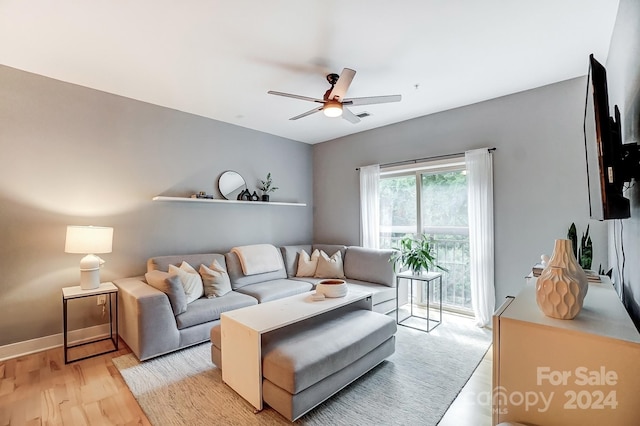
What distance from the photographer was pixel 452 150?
12.4ft

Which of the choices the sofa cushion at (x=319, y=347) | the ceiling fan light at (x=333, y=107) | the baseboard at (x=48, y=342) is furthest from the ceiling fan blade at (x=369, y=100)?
the baseboard at (x=48, y=342)

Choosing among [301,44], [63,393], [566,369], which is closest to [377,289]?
[566,369]

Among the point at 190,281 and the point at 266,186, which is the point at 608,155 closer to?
the point at 190,281

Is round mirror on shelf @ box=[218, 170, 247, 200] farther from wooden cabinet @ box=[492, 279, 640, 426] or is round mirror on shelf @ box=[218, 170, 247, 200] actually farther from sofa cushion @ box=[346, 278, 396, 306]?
wooden cabinet @ box=[492, 279, 640, 426]

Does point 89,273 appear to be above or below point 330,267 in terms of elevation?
above

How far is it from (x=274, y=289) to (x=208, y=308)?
0.84m

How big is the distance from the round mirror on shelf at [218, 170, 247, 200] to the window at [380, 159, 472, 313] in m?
2.21

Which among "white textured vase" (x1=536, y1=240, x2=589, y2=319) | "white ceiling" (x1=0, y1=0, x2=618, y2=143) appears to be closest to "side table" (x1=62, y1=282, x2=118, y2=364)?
"white ceiling" (x1=0, y1=0, x2=618, y2=143)

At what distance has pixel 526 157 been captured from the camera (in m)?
3.22

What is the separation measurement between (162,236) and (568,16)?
173 inches

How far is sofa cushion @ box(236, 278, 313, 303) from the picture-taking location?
3406 millimetres

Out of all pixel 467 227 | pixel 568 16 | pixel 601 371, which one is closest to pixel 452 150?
pixel 467 227

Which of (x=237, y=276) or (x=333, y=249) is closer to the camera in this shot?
(x=237, y=276)

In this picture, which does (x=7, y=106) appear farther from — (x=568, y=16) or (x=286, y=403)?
(x=568, y=16)
